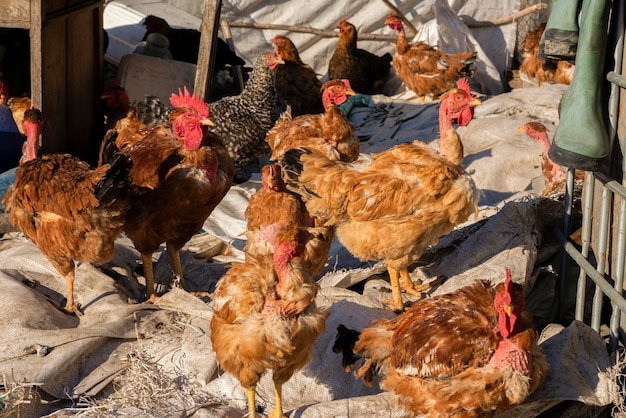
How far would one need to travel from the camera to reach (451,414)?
3.56 m

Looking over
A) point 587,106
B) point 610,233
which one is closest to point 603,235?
point 610,233

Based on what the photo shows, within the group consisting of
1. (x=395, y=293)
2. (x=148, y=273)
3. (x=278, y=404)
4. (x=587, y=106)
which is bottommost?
(x=148, y=273)

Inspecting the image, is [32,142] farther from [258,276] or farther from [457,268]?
[457,268]

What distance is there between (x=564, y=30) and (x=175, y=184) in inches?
105

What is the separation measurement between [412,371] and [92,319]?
7.87 feet

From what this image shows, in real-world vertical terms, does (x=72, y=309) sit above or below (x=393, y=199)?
below

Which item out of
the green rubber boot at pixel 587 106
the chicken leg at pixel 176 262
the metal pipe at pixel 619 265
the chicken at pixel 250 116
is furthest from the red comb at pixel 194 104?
the metal pipe at pixel 619 265

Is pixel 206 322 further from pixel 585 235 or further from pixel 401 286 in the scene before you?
pixel 585 235

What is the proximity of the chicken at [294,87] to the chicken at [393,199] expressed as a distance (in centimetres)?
386

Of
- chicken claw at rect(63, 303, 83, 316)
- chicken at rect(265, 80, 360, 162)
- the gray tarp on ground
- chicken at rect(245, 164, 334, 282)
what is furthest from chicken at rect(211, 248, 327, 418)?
chicken at rect(265, 80, 360, 162)

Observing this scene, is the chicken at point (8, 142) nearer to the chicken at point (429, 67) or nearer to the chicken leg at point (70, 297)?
the chicken leg at point (70, 297)

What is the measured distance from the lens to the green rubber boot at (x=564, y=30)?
4.22 meters

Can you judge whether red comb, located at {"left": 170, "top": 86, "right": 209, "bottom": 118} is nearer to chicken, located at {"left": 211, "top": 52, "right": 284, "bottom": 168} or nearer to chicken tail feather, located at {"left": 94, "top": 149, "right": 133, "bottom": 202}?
chicken tail feather, located at {"left": 94, "top": 149, "right": 133, "bottom": 202}

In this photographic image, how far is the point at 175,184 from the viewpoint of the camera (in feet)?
17.3
